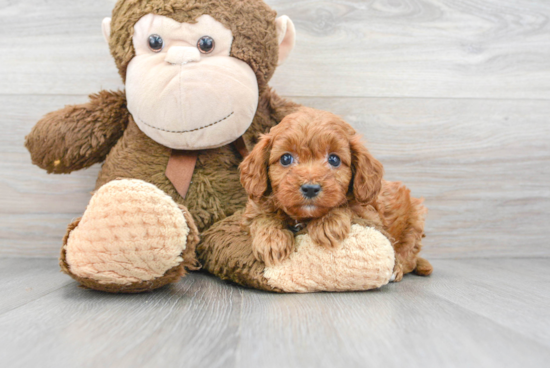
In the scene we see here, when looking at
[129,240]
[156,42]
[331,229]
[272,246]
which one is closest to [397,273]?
[331,229]

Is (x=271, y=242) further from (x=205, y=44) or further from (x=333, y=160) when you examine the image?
(x=205, y=44)

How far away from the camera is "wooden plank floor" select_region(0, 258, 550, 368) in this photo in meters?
0.68

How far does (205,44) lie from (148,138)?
36cm

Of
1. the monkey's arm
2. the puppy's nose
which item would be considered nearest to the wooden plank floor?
the puppy's nose

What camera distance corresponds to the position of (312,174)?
1.02m

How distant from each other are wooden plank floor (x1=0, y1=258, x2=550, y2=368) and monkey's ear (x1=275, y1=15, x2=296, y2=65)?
2.54 ft

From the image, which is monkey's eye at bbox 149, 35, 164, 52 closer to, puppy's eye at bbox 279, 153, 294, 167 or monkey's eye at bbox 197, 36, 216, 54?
monkey's eye at bbox 197, 36, 216, 54

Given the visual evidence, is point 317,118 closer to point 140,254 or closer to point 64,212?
point 140,254

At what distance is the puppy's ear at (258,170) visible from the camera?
3.67 ft

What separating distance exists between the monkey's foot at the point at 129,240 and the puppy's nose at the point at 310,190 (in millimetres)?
278

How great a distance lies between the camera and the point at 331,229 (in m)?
1.07

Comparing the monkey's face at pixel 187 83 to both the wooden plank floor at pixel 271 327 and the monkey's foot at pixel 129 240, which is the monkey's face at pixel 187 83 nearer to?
the monkey's foot at pixel 129 240

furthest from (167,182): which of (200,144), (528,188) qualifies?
(528,188)

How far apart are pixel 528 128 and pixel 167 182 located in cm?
145
